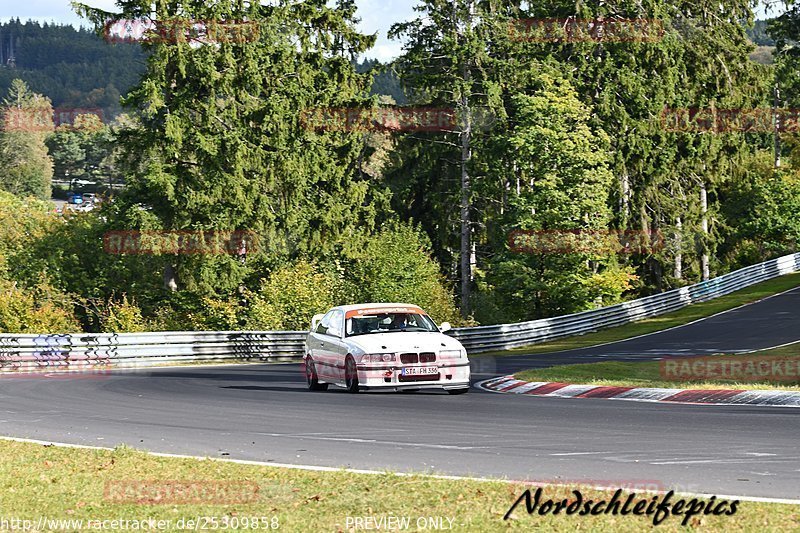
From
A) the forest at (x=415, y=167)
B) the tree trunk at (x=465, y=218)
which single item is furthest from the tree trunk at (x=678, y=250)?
the tree trunk at (x=465, y=218)

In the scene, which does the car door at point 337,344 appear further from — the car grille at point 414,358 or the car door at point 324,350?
the car grille at point 414,358

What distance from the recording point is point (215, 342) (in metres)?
38.4

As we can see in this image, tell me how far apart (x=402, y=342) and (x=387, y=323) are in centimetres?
107

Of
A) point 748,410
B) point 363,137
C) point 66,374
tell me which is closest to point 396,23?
point 363,137

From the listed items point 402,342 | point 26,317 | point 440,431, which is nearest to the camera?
point 440,431

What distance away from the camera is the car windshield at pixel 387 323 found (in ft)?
68.2

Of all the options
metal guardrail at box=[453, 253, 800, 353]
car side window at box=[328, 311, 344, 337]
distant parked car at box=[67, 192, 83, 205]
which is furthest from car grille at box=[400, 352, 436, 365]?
distant parked car at box=[67, 192, 83, 205]

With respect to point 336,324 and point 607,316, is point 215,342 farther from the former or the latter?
point 607,316

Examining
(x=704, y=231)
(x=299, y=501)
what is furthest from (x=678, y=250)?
(x=299, y=501)

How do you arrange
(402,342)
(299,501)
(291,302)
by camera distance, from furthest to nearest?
(291,302) < (402,342) < (299,501)

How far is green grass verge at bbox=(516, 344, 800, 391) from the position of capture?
20.9 metres

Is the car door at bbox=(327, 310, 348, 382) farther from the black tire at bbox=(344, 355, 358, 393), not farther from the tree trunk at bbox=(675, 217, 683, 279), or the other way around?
the tree trunk at bbox=(675, 217, 683, 279)

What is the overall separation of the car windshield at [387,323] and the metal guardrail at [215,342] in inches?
543

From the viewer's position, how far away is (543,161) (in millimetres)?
56062
